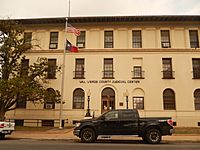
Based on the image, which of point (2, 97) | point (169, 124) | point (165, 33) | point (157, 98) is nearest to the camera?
point (169, 124)

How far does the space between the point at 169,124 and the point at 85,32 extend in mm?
19833

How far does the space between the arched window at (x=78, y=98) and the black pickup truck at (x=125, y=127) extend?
14.8 metres

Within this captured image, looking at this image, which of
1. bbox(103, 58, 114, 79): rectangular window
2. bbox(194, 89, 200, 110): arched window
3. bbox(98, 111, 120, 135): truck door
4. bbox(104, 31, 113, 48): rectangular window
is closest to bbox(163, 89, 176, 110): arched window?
bbox(194, 89, 200, 110): arched window

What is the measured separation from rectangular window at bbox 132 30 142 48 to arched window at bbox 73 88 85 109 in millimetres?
A: 8755

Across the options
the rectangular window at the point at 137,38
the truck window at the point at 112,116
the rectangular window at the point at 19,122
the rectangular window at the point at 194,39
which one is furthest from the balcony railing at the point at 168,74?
the rectangular window at the point at 19,122

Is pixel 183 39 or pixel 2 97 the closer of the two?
pixel 2 97

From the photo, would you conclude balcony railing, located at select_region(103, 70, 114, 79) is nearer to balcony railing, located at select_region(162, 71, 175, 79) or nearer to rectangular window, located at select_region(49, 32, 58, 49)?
balcony railing, located at select_region(162, 71, 175, 79)

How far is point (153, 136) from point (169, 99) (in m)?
15.6

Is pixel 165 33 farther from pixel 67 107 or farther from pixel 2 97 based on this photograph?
pixel 2 97

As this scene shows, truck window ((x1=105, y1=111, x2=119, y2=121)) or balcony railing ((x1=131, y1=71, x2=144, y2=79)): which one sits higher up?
balcony railing ((x1=131, y1=71, x2=144, y2=79))

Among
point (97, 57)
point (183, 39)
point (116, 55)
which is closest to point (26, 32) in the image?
point (97, 57)

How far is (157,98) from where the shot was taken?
29.7 m

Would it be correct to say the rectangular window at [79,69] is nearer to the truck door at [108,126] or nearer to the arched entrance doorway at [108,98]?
the arched entrance doorway at [108,98]

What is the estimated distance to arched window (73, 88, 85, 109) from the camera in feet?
99.8
